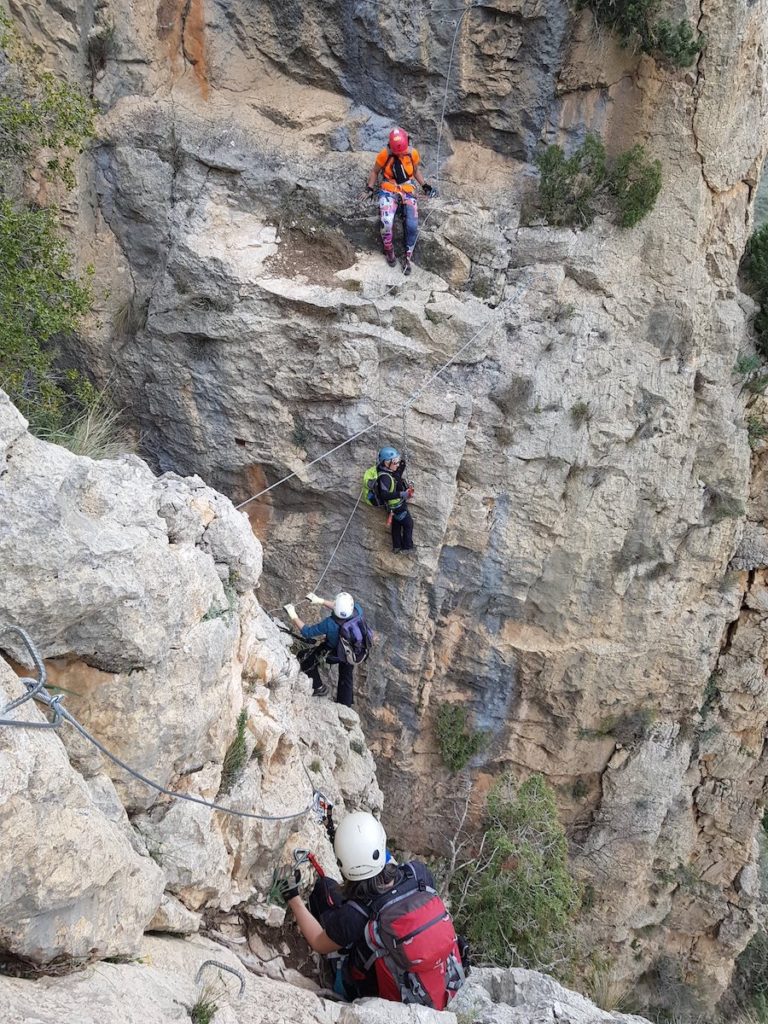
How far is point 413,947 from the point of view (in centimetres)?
457

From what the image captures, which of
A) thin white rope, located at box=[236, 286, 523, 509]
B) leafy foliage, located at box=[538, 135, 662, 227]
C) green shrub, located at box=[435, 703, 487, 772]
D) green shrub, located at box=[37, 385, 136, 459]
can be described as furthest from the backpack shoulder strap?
leafy foliage, located at box=[538, 135, 662, 227]

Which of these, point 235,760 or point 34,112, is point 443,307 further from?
point 235,760

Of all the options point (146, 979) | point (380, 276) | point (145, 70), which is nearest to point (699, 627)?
point (380, 276)

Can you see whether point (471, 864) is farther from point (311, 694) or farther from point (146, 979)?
point (146, 979)

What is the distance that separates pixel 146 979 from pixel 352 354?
700 cm

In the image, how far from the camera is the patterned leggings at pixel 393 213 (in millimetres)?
9117

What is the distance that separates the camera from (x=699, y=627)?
11.0m

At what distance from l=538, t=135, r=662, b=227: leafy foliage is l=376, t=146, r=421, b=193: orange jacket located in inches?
71.2

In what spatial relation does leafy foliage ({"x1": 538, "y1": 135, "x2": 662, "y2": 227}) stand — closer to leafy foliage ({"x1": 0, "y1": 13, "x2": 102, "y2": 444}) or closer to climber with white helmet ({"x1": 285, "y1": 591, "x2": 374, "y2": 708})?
leafy foliage ({"x1": 0, "y1": 13, "x2": 102, "y2": 444})

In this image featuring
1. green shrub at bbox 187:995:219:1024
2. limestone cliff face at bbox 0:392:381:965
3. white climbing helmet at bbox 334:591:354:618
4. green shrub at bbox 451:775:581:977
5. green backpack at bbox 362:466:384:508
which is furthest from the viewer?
green backpack at bbox 362:466:384:508

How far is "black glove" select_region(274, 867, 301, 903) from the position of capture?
18.1ft

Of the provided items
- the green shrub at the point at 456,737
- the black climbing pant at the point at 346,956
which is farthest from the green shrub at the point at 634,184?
the black climbing pant at the point at 346,956

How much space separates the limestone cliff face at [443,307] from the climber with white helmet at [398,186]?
16.3 inches

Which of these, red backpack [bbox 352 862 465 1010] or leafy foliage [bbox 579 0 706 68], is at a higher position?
leafy foliage [bbox 579 0 706 68]
